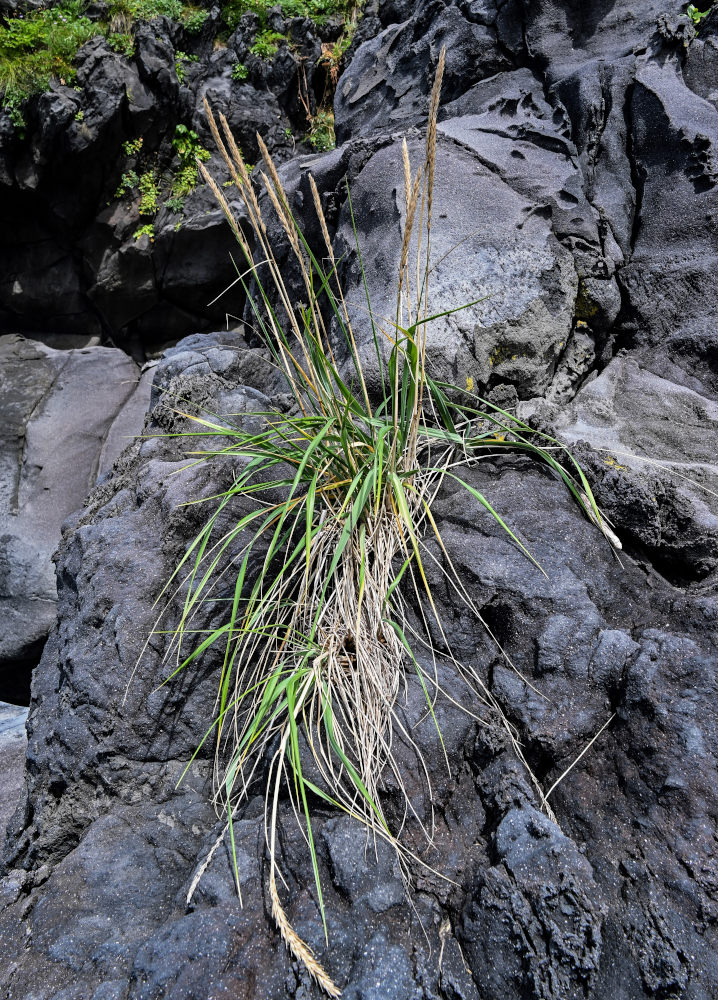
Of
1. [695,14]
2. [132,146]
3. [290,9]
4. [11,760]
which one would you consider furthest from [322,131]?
[11,760]

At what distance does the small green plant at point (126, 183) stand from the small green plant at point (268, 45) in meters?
1.67

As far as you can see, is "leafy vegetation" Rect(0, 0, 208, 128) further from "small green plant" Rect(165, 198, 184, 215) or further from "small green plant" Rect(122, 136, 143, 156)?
"small green plant" Rect(165, 198, 184, 215)

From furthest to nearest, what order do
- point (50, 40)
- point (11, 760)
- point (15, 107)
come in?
point (50, 40), point (15, 107), point (11, 760)

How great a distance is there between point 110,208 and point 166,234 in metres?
0.65

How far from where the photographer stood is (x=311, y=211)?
123 inches

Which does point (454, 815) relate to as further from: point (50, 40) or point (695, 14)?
point (50, 40)

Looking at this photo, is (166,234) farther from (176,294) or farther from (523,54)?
(523,54)

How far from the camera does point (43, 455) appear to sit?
4.34 metres

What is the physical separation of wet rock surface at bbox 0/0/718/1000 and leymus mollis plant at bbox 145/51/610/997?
0.06m

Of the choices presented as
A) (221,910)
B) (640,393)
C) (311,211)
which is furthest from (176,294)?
(221,910)

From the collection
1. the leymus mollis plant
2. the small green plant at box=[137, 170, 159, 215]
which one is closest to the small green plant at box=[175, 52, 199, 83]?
the small green plant at box=[137, 170, 159, 215]

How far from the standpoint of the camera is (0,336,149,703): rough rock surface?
400cm

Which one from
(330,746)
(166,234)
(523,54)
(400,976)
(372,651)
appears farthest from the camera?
(166,234)

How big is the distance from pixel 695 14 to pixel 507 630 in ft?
9.57
